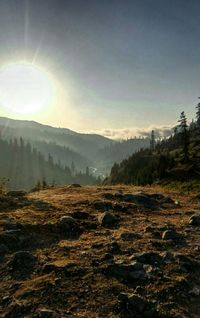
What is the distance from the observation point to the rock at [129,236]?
12327mm

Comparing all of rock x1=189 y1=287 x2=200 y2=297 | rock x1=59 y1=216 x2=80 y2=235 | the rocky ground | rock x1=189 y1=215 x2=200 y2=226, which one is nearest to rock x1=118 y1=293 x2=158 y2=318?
the rocky ground

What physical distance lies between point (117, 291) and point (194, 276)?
2.43 metres

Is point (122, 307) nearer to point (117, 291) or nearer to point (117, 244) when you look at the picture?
point (117, 291)

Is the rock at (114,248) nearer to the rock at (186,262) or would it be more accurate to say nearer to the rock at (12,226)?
the rock at (186,262)

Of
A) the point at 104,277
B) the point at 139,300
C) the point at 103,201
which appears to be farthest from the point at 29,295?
the point at 103,201

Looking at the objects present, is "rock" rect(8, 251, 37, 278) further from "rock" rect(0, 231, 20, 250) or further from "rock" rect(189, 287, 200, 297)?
"rock" rect(189, 287, 200, 297)

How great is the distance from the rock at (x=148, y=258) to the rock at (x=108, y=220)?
125 inches

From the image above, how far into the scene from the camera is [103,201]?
17281 mm

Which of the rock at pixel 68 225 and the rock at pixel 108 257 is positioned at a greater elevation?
the rock at pixel 68 225

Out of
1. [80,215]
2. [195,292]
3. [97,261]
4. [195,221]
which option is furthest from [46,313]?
[195,221]

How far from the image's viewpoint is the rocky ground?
8.45 metres

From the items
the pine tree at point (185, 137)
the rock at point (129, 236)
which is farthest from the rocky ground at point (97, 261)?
the pine tree at point (185, 137)

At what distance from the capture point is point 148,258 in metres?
10.7

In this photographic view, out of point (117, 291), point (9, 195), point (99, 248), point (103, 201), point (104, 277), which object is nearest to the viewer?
point (117, 291)
